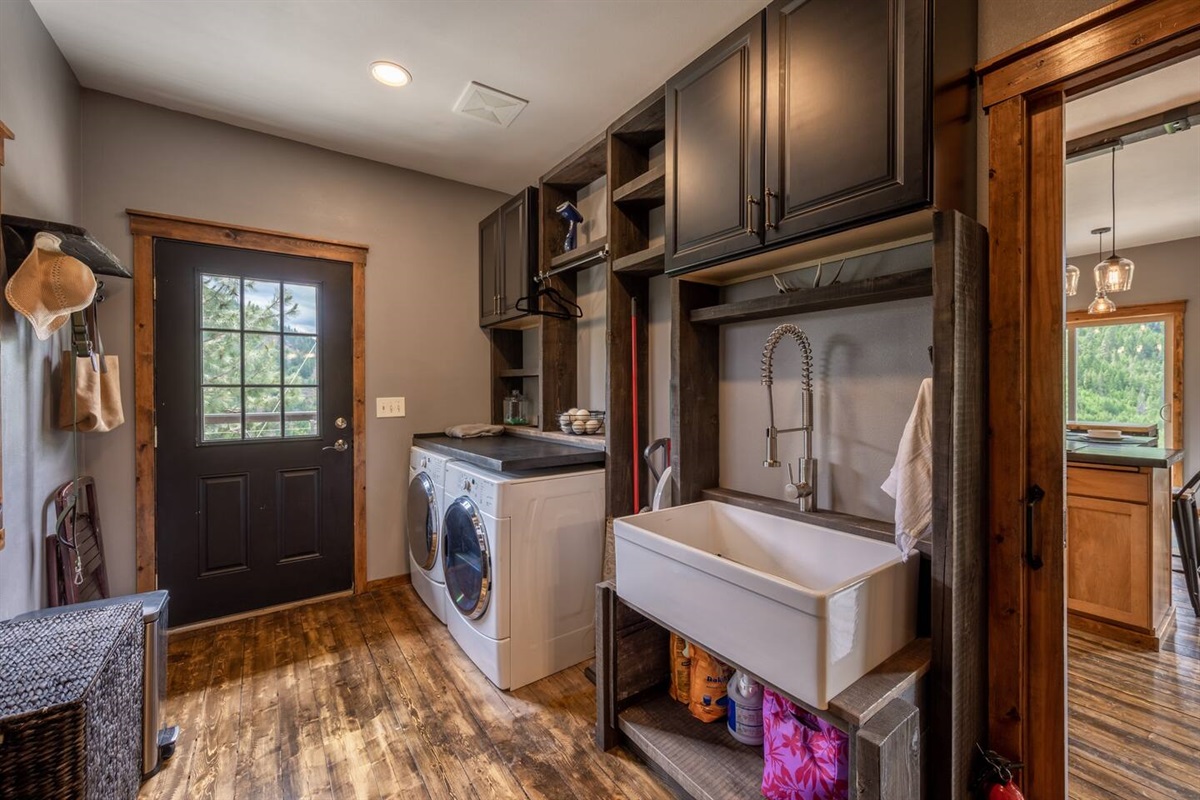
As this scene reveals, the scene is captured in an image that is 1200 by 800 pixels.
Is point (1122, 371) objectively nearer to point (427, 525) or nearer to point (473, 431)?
point (473, 431)

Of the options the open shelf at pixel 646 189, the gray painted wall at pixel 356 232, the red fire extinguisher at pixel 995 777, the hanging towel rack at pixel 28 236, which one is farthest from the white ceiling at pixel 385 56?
the red fire extinguisher at pixel 995 777

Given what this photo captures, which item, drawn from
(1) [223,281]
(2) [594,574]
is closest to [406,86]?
(1) [223,281]

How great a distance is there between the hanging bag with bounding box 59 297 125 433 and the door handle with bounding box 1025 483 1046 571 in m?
3.17

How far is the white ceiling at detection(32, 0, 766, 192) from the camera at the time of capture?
1764 mm

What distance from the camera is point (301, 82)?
2193 millimetres

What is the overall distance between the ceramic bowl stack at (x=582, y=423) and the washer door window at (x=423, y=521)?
78 centimetres

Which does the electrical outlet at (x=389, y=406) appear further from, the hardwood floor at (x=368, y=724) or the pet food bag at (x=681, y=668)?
the pet food bag at (x=681, y=668)

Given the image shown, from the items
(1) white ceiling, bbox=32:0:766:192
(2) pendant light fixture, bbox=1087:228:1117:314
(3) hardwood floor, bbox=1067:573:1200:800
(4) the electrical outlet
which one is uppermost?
(1) white ceiling, bbox=32:0:766:192

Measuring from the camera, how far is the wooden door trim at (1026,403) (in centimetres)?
122

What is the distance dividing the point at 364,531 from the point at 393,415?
0.73 m

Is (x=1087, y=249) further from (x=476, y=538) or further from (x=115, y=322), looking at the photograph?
(x=115, y=322)

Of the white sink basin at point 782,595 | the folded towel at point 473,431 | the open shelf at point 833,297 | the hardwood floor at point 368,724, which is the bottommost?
the hardwood floor at point 368,724

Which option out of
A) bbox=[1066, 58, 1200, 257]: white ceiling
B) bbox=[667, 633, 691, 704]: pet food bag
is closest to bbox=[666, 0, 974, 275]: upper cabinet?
bbox=[1066, 58, 1200, 257]: white ceiling

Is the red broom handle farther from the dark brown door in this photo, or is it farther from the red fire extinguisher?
the dark brown door
